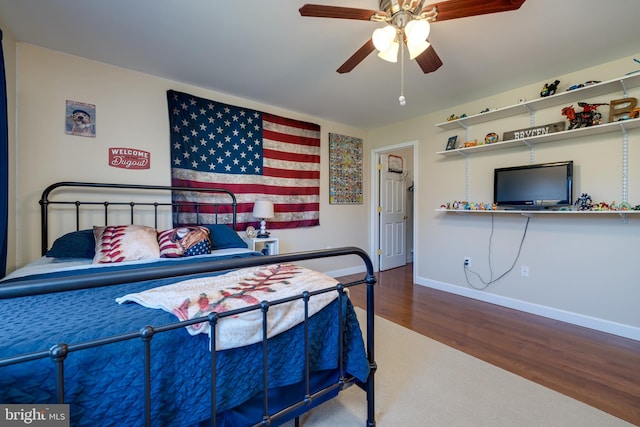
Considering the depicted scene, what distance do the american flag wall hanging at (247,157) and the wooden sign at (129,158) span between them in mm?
237

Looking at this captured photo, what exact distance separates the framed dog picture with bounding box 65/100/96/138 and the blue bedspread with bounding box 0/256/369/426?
1.76m

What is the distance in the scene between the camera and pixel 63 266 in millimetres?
1676

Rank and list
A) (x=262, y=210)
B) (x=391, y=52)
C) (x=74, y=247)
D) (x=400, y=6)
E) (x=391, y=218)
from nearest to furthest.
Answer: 1. (x=400, y=6)
2. (x=391, y=52)
3. (x=74, y=247)
4. (x=262, y=210)
5. (x=391, y=218)

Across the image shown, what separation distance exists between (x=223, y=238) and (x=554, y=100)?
132 inches

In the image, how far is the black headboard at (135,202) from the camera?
210 cm

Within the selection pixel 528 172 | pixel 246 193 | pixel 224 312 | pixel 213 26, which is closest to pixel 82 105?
pixel 213 26

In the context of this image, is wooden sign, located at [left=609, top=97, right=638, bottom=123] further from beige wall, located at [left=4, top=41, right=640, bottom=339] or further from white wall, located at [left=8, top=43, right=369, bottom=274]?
white wall, located at [left=8, top=43, right=369, bottom=274]

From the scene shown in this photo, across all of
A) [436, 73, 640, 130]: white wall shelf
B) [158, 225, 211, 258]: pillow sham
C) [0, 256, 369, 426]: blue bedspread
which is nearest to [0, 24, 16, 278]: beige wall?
[158, 225, 211, 258]: pillow sham

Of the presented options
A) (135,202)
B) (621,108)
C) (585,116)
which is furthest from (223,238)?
(621,108)

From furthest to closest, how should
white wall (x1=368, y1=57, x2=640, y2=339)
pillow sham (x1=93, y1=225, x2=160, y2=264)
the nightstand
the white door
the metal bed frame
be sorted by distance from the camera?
the white door < the nightstand < white wall (x1=368, y1=57, x2=640, y2=339) < pillow sham (x1=93, y1=225, x2=160, y2=264) < the metal bed frame

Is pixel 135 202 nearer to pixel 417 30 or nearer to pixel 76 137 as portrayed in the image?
pixel 76 137

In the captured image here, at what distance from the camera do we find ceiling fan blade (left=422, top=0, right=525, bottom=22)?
4.23 ft

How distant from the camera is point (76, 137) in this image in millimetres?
2262

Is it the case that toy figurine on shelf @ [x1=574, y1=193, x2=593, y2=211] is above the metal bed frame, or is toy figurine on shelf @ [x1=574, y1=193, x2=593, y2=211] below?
above
